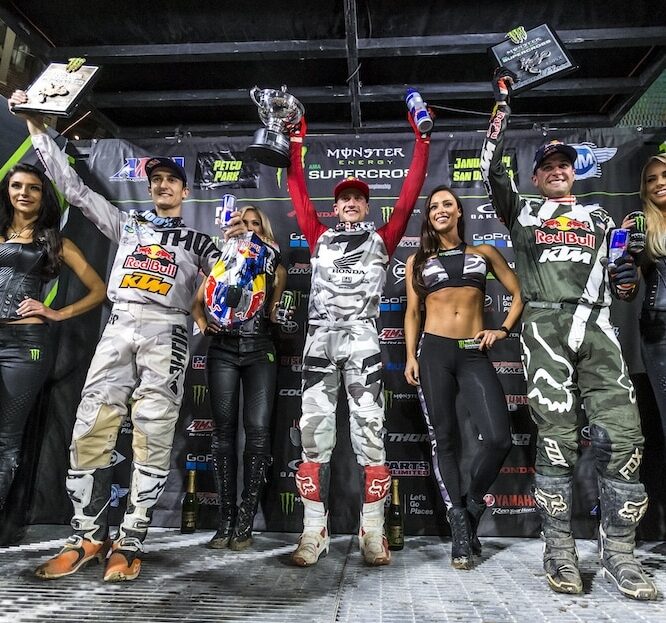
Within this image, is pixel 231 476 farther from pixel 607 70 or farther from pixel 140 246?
pixel 607 70

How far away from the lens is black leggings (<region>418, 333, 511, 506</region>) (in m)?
2.70

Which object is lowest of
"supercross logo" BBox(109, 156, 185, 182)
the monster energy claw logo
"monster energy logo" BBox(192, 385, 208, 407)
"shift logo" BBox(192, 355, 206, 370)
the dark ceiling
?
"monster energy logo" BBox(192, 385, 208, 407)

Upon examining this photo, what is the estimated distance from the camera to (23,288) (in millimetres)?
2998

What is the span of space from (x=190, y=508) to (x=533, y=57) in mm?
3660

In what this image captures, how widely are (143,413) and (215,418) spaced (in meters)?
0.55

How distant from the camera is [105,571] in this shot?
2275 mm

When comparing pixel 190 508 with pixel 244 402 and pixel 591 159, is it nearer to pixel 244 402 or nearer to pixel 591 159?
pixel 244 402

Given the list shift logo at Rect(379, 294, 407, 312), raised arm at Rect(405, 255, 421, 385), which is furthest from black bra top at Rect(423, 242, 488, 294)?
shift logo at Rect(379, 294, 407, 312)

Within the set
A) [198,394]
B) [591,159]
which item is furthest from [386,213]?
[198,394]

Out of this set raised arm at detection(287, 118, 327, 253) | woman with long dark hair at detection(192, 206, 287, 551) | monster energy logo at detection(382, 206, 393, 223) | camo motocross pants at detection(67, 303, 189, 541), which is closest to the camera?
camo motocross pants at detection(67, 303, 189, 541)

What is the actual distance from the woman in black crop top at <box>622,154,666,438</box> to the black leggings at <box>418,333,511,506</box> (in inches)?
35.8

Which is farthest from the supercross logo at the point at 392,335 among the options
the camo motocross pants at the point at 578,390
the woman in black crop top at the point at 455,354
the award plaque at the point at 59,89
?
the award plaque at the point at 59,89

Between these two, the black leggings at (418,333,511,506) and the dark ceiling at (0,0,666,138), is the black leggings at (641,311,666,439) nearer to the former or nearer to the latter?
the black leggings at (418,333,511,506)

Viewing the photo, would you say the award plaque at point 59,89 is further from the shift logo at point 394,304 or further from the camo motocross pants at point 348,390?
the shift logo at point 394,304
